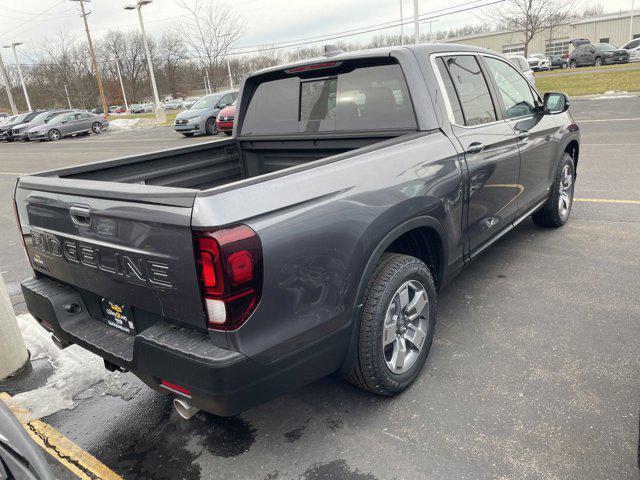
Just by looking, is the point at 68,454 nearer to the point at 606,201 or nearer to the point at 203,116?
the point at 606,201

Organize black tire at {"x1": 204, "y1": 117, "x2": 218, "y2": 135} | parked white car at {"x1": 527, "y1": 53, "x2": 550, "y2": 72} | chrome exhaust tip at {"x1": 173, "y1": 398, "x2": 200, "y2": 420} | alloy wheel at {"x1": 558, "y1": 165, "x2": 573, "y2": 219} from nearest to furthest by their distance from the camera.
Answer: chrome exhaust tip at {"x1": 173, "y1": 398, "x2": 200, "y2": 420} < alloy wheel at {"x1": 558, "y1": 165, "x2": 573, "y2": 219} < black tire at {"x1": 204, "y1": 117, "x2": 218, "y2": 135} < parked white car at {"x1": 527, "y1": 53, "x2": 550, "y2": 72}

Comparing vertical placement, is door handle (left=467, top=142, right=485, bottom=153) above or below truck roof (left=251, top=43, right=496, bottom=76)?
below

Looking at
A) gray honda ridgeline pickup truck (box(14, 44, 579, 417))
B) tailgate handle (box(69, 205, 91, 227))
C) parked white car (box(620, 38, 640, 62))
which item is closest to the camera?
gray honda ridgeline pickup truck (box(14, 44, 579, 417))

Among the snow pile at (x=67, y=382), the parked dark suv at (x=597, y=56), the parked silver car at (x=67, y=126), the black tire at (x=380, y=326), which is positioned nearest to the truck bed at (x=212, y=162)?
the black tire at (x=380, y=326)

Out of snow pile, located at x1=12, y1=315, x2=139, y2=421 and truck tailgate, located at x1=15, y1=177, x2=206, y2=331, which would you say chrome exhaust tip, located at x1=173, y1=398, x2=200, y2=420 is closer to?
truck tailgate, located at x1=15, y1=177, x2=206, y2=331

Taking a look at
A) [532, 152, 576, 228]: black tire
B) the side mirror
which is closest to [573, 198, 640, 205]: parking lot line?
[532, 152, 576, 228]: black tire

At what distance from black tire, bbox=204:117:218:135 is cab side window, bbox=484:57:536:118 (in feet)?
57.3

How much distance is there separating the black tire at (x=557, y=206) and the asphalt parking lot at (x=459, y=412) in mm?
1045

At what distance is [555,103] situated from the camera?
4.71 m

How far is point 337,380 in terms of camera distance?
10.4 feet

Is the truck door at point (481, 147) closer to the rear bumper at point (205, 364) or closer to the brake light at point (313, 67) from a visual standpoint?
the brake light at point (313, 67)

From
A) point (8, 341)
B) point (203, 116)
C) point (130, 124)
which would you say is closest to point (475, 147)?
point (8, 341)

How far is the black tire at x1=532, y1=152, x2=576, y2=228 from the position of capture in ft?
16.6

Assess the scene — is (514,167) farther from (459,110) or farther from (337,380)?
(337,380)
